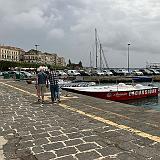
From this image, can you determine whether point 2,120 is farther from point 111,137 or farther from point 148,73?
point 148,73

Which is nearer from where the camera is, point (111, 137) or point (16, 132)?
point (111, 137)

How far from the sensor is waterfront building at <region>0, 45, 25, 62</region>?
168000 mm

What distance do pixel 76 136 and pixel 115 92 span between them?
2098 cm

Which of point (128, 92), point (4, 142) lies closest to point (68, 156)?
point (4, 142)

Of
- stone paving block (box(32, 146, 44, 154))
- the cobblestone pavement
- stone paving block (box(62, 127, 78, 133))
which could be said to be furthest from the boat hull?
stone paving block (box(32, 146, 44, 154))

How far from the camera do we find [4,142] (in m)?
6.64

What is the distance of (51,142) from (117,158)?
1701mm

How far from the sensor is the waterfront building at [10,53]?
16800 cm

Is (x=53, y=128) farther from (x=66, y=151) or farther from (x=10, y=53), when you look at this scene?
(x=10, y=53)

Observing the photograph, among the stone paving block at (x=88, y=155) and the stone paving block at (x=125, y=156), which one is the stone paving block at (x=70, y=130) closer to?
the stone paving block at (x=88, y=155)

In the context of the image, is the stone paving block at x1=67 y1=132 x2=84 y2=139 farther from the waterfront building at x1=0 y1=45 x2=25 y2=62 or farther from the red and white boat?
the waterfront building at x1=0 y1=45 x2=25 y2=62

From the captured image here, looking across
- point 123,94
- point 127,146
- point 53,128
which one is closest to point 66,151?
point 127,146

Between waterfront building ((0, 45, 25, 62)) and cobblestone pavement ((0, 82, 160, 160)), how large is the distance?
156 m

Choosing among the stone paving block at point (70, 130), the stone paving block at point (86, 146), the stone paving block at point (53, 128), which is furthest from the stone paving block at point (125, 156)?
the stone paving block at point (53, 128)
